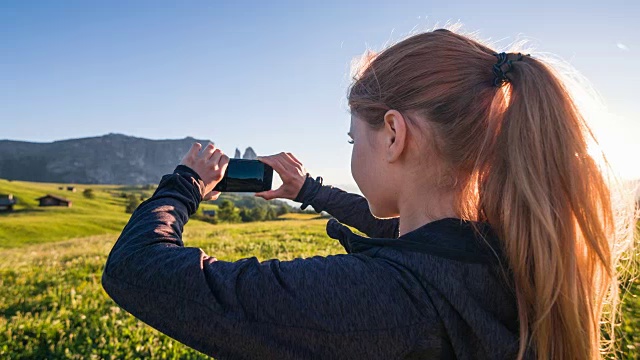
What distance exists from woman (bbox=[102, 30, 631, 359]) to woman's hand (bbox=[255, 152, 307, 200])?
1039mm

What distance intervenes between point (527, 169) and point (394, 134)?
0.54 metres

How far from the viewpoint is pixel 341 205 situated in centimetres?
333

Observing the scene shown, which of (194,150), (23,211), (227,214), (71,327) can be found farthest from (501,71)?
(23,211)

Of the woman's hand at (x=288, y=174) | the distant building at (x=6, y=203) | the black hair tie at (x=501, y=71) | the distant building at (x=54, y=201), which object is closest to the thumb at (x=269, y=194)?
the woman's hand at (x=288, y=174)

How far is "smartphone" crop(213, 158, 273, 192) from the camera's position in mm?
2516

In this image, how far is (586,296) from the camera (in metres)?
1.77

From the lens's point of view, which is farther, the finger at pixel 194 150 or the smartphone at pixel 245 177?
the smartphone at pixel 245 177

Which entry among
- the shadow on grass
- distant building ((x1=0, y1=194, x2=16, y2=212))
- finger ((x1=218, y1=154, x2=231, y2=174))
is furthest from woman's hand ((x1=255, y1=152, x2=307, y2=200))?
distant building ((x1=0, y1=194, x2=16, y2=212))

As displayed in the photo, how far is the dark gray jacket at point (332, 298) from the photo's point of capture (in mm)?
1489

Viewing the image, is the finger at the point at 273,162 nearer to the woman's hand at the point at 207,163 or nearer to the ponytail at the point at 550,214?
the woman's hand at the point at 207,163

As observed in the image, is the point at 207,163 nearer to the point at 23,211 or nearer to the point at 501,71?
the point at 501,71

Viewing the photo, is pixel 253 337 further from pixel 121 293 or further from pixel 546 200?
pixel 546 200

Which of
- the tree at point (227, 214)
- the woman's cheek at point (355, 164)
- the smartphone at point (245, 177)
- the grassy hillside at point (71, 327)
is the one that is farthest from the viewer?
the tree at point (227, 214)

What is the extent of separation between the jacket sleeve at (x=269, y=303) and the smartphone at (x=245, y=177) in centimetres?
90
